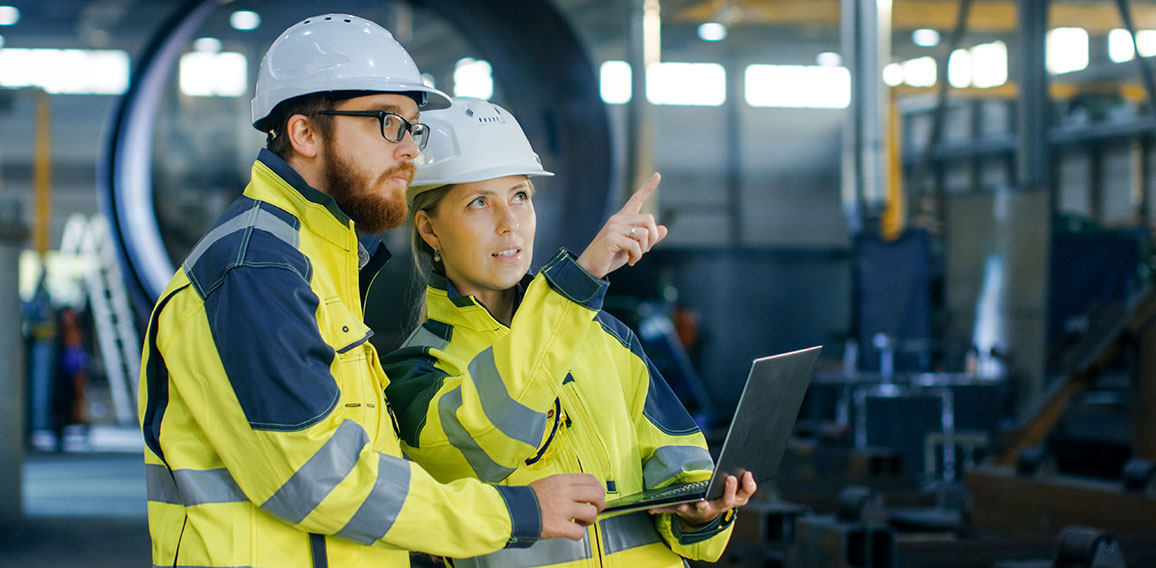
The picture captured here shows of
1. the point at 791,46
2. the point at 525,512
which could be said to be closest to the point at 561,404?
the point at 525,512

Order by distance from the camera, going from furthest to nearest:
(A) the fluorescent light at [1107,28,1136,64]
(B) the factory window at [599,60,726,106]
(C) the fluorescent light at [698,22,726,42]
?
(B) the factory window at [599,60,726,106]
(C) the fluorescent light at [698,22,726,42]
(A) the fluorescent light at [1107,28,1136,64]

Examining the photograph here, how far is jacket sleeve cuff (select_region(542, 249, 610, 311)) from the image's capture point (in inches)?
59.7

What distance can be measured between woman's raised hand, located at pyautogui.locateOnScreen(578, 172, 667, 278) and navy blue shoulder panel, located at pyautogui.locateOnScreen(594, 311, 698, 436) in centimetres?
26

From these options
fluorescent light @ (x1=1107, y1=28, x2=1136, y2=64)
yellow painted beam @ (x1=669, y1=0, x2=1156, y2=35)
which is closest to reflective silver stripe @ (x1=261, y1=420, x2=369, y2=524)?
yellow painted beam @ (x1=669, y1=0, x2=1156, y2=35)

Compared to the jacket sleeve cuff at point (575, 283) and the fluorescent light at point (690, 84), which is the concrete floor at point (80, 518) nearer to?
the jacket sleeve cuff at point (575, 283)

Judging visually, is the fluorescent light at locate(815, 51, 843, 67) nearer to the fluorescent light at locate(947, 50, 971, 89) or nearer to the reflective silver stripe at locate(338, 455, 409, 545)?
the fluorescent light at locate(947, 50, 971, 89)

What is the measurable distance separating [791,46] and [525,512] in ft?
66.1

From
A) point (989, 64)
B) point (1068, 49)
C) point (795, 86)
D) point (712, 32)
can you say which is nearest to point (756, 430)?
point (1068, 49)

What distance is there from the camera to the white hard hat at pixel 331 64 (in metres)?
1.57

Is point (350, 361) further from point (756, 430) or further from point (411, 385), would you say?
point (756, 430)

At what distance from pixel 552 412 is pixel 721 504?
0.27 meters

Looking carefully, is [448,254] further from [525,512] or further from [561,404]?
[525,512]

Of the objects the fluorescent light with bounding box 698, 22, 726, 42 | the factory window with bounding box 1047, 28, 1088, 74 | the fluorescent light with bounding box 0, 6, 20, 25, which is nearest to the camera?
the factory window with bounding box 1047, 28, 1088, 74

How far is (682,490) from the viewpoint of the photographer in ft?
5.45
